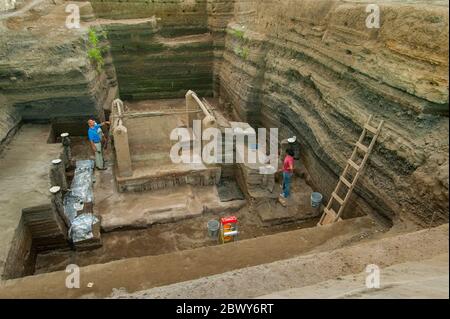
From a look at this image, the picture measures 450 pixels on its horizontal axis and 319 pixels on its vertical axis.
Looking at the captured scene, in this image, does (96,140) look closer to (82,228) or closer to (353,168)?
(82,228)

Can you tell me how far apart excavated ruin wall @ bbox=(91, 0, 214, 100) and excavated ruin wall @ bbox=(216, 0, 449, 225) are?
15.4 feet

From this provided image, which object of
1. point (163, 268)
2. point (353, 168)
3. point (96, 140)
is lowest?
point (163, 268)

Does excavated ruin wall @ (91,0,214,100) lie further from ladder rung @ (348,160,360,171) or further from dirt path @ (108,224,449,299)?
dirt path @ (108,224,449,299)

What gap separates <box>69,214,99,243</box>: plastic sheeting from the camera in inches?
262

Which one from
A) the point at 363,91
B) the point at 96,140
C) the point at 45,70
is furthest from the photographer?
the point at 45,70

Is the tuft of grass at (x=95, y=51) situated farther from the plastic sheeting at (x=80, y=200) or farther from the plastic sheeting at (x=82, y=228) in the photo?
the plastic sheeting at (x=82, y=228)

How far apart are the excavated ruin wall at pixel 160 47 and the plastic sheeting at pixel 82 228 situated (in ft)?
31.8

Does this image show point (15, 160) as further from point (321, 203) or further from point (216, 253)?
point (321, 203)

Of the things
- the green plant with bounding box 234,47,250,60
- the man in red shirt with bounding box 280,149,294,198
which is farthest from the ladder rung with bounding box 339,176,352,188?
the green plant with bounding box 234,47,250,60

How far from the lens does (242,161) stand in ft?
27.7

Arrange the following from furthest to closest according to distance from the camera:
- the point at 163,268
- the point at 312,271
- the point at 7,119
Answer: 1. the point at 7,119
2. the point at 163,268
3. the point at 312,271

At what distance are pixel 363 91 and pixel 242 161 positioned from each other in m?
3.34

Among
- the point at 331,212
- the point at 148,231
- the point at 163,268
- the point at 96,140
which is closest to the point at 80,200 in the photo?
the point at 148,231

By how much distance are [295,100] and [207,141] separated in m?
2.91
